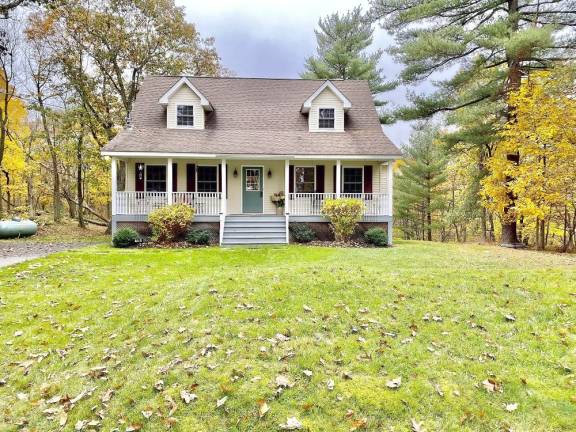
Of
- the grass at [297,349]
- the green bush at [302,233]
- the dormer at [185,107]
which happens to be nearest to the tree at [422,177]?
the green bush at [302,233]

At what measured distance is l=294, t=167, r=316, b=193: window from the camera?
51.8 ft

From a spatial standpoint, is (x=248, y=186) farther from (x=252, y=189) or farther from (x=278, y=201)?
(x=278, y=201)

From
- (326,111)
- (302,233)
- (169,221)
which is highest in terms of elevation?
(326,111)

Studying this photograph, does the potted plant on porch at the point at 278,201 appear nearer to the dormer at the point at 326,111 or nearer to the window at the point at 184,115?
the dormer at the point at 326,111

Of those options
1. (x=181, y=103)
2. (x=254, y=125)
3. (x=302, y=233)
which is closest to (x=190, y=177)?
(x=181, y=103)

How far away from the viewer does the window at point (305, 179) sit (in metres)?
15.8

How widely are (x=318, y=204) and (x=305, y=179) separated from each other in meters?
1.76

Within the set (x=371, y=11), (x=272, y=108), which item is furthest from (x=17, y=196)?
(x=371, y=11)

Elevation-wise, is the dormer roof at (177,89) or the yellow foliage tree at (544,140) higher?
the dormer roof at (177,89)

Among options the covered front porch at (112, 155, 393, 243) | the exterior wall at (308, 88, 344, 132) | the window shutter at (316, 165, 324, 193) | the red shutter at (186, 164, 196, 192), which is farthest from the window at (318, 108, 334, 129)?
the red shutter at (186, 164, 196, 192)

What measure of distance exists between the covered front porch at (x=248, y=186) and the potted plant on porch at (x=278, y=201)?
45mm

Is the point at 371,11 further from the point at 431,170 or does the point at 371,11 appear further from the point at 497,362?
the point at 497,362

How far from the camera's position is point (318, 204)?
14.7 m

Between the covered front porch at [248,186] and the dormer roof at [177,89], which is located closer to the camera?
the covered front porch at [248,186]
